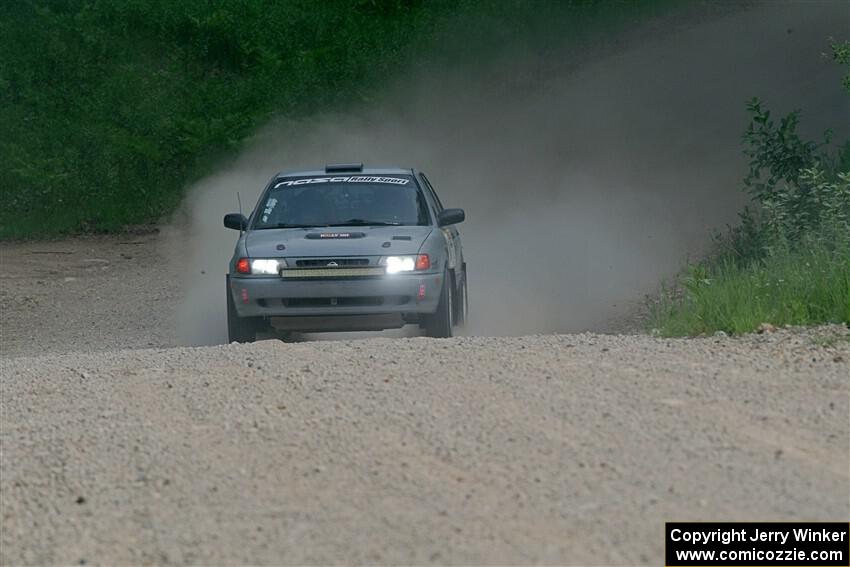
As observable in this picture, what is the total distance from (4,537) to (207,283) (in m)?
13.1

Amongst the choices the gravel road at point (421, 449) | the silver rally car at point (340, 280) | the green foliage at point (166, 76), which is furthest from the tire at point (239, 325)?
the green foliage at point (166, 76)

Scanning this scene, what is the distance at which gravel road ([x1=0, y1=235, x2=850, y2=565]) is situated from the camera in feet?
19.1

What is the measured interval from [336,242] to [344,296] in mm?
500

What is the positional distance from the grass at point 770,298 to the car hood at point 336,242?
219 cm

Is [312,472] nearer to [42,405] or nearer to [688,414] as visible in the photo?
[688,414]

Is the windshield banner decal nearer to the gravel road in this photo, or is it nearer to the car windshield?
the car windshield

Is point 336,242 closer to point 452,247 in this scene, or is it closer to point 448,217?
point 448,217

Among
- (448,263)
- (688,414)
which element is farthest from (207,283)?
(688,414)

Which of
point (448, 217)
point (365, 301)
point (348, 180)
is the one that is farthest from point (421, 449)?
point (348, 180)

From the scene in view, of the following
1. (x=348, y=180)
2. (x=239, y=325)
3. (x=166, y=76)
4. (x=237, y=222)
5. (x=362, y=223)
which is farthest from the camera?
(x=166, y=76)

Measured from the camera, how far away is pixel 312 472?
21.6 feet

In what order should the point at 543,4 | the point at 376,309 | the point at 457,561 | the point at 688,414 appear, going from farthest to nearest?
the point at 543,4 < the point at 376,309 < the point at 688,414 < the point at 457,561

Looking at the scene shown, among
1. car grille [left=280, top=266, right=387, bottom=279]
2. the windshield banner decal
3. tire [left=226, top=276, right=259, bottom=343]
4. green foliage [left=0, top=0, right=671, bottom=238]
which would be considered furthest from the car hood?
green foliage [left=0, top=0, right=671, bottom=238]

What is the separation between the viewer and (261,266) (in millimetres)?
12000
